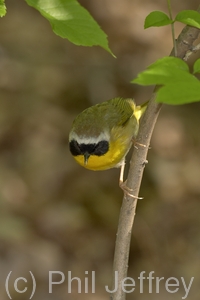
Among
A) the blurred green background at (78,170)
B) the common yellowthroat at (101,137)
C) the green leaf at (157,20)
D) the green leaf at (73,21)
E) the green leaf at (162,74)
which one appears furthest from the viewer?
the blurred green background at (78,170)

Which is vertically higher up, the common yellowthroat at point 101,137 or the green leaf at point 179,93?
the green leaf at point 179,93

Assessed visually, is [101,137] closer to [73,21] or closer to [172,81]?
[73,21]

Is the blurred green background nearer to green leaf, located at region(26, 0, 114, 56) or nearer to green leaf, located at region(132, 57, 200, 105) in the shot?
green leaf, located at region(26, 0, 114, 56)

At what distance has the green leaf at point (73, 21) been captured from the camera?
1.61 m

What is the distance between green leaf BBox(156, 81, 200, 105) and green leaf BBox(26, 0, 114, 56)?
1.71 ft

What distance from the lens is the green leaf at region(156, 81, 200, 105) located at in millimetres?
1037

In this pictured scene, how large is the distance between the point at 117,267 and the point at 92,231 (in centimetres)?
314

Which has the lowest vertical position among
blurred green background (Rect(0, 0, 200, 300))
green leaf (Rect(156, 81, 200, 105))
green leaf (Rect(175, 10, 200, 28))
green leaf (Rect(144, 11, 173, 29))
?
blurred green background (Rect(0, 0, 200, 300))

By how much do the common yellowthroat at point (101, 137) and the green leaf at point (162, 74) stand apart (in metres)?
2.42

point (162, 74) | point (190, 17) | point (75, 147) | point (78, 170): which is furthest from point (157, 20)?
point (78, 170)

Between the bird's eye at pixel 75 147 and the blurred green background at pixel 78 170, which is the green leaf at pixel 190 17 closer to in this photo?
the bird's eye at pixel 75 147

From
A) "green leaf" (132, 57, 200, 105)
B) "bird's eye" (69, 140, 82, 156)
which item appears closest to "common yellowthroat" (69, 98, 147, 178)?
"bird's eye" (69, 140, 82, 156)

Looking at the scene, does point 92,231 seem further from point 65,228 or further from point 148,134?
point 148,134

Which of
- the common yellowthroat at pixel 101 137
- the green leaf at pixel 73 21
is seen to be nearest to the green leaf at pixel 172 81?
the green leaf at pixel 73 21
